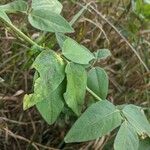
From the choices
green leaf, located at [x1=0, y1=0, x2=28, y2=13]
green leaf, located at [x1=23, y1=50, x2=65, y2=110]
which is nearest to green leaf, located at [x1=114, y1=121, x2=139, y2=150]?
green leaf, located at [x1=23, y1=50, x2=65, y2=110]

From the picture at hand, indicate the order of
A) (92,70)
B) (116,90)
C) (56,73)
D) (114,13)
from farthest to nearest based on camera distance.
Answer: (114,13) < (116,90) < (92,70) < (56,73)

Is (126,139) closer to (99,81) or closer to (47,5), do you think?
(99,81)

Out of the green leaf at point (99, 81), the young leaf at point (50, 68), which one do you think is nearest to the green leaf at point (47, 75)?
the young leaf at point (50, 68)

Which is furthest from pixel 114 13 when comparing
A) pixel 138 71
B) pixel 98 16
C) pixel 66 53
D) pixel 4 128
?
pixel 66 53

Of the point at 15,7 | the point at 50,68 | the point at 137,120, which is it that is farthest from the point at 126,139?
the point at 15,7

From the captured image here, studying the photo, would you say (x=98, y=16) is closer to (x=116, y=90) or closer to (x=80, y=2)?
(x=80, y=2)

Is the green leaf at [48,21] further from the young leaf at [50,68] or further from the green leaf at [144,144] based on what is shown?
the green leaf at [144,144]
